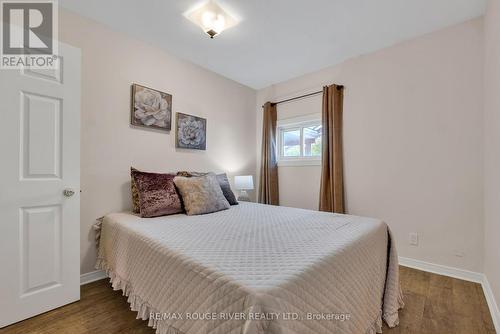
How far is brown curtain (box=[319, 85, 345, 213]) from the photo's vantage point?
282 centimetres

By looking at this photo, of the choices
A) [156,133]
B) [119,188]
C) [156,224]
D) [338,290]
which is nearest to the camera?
[338,290]

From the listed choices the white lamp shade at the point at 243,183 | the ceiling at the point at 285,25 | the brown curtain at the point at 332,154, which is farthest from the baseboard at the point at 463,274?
the ceiling at the point at 285,25

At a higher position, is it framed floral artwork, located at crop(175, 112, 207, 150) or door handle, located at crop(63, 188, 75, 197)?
framed floral artwork, located at crop(175, 112, 207, 150)

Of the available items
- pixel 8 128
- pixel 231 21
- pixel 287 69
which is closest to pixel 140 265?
pixel 8 128

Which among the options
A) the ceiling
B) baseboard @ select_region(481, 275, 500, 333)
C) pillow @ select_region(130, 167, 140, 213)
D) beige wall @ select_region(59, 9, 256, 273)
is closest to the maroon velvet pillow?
pillow @ select_region(130, 167, 140, 213)

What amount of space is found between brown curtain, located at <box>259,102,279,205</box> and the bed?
5.46 feet

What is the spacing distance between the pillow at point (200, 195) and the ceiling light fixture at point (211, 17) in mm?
1426

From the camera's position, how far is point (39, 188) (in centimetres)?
156

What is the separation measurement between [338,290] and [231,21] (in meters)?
2.32

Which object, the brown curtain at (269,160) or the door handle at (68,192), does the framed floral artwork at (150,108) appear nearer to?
the door handle at (68,192)

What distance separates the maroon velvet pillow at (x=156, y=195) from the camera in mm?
1959

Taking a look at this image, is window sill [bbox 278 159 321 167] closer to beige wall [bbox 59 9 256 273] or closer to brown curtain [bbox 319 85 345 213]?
→ brown curtain [bbox 319 85 345 213]

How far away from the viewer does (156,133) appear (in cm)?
252

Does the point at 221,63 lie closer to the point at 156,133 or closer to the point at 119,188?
the point at 156,133
